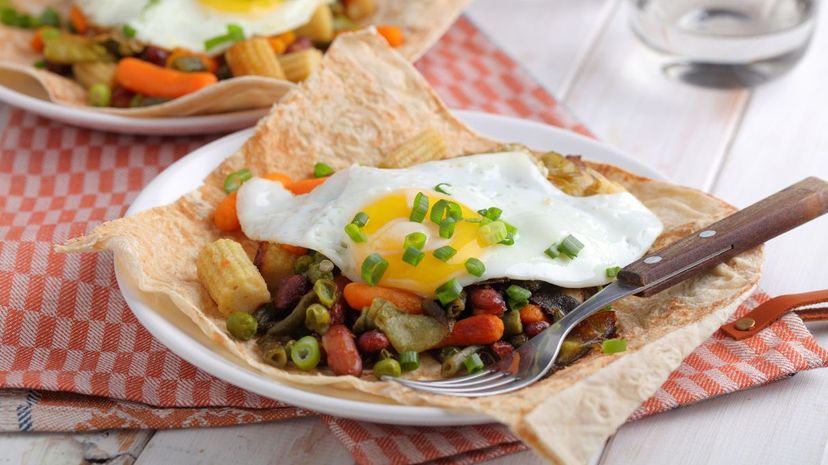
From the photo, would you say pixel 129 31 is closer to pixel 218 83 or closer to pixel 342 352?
pixel 218 83

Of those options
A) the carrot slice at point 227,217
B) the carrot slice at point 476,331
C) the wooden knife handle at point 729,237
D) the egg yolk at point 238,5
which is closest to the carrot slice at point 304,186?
the carrot slice at point 227,217

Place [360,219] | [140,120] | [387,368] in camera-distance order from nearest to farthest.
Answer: [387,368], [360,219], [140,120]

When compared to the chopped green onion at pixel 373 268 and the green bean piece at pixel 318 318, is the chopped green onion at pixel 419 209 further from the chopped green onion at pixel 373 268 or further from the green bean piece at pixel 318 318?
the green bean piece at pixel 318 318

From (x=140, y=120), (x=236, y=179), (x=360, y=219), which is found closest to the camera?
(x=360, y=219)

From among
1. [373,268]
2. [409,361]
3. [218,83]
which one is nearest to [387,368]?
[409,361]

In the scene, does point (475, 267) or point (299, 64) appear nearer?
point (475, 267)
